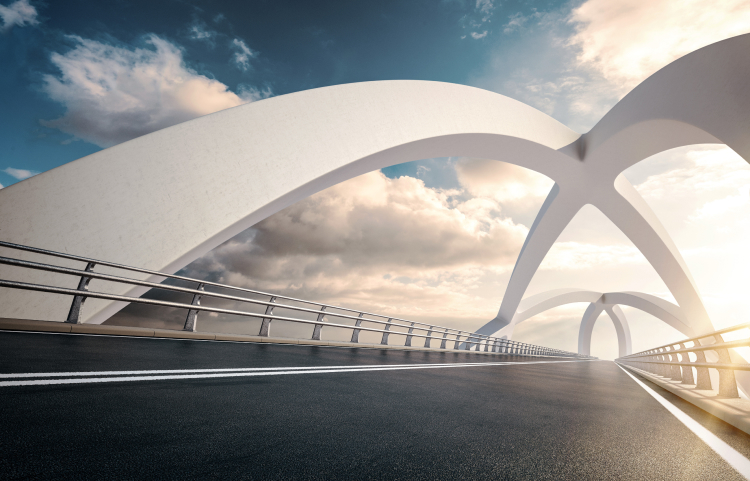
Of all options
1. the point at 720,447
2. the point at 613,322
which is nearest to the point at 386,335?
the point at 720,447

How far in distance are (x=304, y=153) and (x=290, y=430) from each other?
18068 millimetres

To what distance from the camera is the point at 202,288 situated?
28.9ft

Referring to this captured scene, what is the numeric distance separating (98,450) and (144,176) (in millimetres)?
15183

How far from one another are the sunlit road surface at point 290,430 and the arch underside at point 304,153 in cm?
944

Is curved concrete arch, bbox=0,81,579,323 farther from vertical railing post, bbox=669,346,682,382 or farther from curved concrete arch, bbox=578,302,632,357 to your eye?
curved concrete arch, bbox=578,302,632,357

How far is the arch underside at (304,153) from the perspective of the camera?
43.4ft

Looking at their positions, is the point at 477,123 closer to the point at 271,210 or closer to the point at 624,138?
the point at 624,138

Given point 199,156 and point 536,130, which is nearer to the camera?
point 199,156

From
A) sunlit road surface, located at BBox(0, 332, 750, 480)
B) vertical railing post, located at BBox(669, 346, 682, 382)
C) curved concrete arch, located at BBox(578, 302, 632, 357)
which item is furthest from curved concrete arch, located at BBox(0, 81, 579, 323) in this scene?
curved concrete arch, located at BBox(578, 302, 632, 357)

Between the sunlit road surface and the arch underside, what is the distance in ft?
31.0

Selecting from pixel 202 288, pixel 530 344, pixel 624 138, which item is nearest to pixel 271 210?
pixel 202 288

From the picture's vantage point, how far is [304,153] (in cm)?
1967

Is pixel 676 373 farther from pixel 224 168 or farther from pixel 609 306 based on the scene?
pixel 609 306

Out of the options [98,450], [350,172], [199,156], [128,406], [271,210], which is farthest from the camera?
[350,172]
